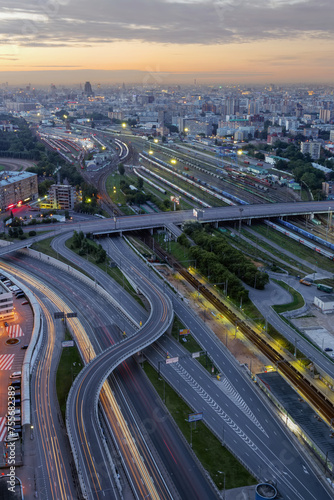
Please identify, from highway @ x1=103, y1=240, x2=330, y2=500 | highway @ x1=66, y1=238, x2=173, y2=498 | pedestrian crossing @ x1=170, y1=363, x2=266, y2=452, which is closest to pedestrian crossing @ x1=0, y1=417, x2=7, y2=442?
highway @ x1=66, y1=238, x2=173, y2=498

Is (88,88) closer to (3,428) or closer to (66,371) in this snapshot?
(66,371)

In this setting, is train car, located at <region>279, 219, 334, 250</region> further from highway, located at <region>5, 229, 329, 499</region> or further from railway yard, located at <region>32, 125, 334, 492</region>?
highway, located at <region>5, 229, 329, 499</region>

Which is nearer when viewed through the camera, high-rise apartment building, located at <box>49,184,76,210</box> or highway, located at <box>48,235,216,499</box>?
highway, located at <box>48,235,216,499</box>

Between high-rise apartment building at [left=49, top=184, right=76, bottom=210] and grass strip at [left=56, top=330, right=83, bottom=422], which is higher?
high-rise apartment building at [left=49, top=184, right=76, bottom=210]

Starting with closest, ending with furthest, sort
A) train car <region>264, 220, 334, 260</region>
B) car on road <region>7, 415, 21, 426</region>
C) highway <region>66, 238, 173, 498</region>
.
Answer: highway <region>66, 238, 173, 498</region>
car on road <region>7, 415, 21, 426</region>
train car <region>264, 220, 334, 260</region>

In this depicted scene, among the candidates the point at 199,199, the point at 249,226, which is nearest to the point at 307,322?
the point at 249,226

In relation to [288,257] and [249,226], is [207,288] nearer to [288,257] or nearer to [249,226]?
[288,257]

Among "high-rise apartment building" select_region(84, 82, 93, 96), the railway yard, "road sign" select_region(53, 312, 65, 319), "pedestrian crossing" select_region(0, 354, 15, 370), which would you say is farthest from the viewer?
"high-rise apartment building" select_region(84, 82, 93, 96)
